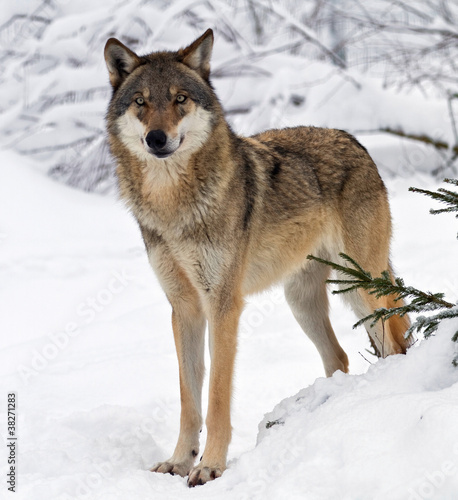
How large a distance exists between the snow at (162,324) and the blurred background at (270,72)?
0.11ft

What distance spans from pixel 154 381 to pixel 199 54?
101 inches

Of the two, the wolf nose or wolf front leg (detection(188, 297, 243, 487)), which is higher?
the wolf nose

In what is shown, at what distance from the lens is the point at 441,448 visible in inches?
76.7

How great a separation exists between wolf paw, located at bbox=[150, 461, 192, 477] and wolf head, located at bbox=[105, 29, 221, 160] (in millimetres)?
1667

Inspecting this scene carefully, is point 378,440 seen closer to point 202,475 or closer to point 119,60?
point 202,475

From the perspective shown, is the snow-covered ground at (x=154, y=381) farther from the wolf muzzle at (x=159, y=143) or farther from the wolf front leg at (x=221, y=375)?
the wolf muzzle at (x=159, y=143)

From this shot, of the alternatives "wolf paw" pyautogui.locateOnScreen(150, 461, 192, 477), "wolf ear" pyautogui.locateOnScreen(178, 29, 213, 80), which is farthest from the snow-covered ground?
"wolf ear" pyautogui.locateOnScreen(178, 29, 213, 80)

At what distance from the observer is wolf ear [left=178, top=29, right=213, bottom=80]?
361cm

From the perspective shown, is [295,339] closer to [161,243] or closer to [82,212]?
[161,243]

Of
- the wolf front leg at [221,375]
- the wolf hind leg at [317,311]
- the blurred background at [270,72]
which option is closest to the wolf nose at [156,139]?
the wolf front leg at [221,375]

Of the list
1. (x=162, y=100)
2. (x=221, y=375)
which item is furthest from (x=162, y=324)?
(x=162, y=100)

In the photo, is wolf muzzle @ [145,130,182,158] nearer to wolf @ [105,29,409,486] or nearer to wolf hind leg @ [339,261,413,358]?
wolf @ [105,29,409,486]

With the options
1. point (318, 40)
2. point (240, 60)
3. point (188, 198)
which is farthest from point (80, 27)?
point (188, 198)

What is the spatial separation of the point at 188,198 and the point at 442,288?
11.4 ft
